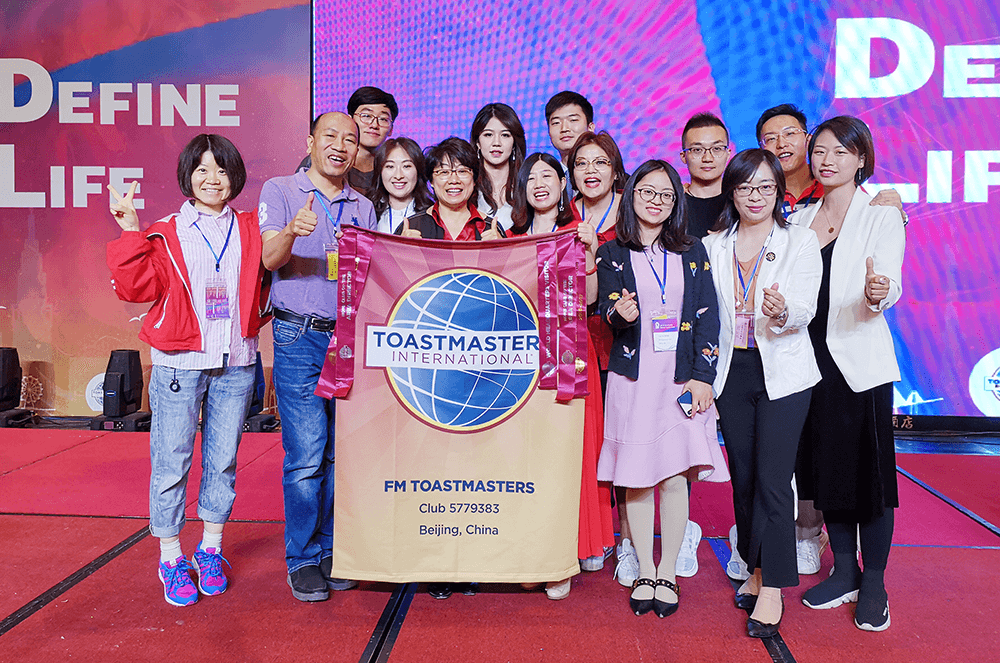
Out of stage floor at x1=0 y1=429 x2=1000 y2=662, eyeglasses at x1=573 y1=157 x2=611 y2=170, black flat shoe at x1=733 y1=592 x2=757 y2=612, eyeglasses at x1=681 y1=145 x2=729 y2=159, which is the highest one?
eyeglasses at x1=681 y1=145 x2=729 y2=159

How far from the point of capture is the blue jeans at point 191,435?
7.53 feet

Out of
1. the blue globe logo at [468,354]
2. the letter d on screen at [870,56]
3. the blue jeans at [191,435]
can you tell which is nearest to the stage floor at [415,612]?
the blue jeans at [191,435]

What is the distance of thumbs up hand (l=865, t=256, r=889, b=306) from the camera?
6.84 ft

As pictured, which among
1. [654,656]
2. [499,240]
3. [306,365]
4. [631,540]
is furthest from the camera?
[631,540]

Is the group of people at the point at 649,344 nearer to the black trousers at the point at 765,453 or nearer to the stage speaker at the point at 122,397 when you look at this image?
the black trousers at the point at 765,453

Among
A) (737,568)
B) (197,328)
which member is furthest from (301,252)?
(737,568)

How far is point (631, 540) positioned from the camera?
2.64m

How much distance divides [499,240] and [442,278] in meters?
0.23

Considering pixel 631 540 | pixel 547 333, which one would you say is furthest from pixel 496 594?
pixel 547 333

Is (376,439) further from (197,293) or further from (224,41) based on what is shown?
(224,41)

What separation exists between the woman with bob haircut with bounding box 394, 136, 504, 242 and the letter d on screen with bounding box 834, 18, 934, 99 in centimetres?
371

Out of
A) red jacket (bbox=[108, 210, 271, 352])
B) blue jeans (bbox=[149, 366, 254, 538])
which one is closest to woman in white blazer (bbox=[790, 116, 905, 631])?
blue jeans (bbox=[149, 366, 254, 538])

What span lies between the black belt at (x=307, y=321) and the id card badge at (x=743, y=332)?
1382mm

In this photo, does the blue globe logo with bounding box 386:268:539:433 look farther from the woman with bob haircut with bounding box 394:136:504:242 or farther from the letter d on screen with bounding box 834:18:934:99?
the letter d on screen with bounding box 834:18:934:99
